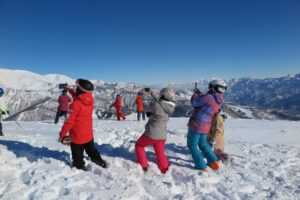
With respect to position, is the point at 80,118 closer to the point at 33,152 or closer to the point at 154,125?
the point at 154,125


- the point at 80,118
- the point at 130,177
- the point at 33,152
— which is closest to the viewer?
the point at 130,177

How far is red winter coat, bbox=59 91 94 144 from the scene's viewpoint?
6.42m

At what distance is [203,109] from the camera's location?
291 inches

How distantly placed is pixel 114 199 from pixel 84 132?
2089mm

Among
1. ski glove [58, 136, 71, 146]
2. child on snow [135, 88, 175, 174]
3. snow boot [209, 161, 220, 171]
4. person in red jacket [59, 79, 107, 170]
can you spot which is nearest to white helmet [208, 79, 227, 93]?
child on snow [135, 88, 175, 174]

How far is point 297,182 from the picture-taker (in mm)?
6727

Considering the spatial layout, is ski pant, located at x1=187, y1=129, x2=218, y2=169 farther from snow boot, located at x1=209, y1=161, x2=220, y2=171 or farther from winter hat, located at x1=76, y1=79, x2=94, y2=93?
winter hat, located at x1=76, y1=79, x2=94, y2=93

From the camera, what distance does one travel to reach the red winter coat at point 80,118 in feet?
21.1

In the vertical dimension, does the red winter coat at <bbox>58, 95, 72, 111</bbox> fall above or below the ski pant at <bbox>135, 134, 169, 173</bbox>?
above

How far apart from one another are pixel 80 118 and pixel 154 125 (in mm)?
1755

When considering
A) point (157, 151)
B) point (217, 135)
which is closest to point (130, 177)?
point (157, 151)

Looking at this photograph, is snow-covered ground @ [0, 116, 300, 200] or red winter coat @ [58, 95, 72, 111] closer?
snow-covered ground @ [0, 116, 300, 200]

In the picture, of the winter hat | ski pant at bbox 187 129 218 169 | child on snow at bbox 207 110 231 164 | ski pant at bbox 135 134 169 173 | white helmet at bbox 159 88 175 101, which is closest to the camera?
the winter hat

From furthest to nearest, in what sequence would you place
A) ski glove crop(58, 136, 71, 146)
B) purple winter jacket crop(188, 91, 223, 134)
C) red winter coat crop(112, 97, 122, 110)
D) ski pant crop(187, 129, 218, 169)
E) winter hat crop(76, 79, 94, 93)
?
red winter coat crop(112, 97, 122, 110)
purple winter jacket crop(188, 91, 223, 134)
ski pant crop(187, 129, 218, 169)
winter hat crop(76, 79, 94, 93)
ski glove crop(58, 136, 71, 146)
